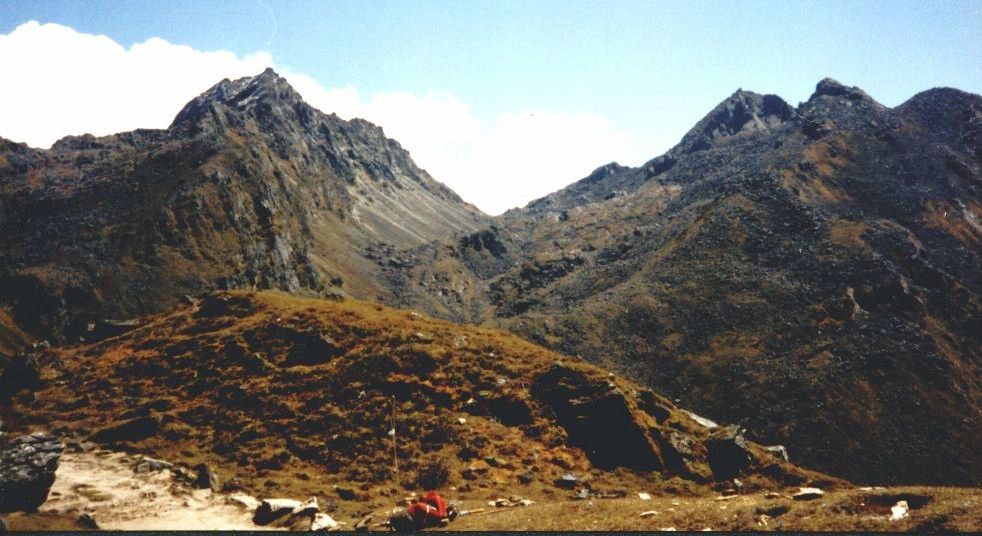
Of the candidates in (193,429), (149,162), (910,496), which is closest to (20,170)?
(149,162)

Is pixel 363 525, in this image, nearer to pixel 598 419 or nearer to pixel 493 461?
pixel 493 461

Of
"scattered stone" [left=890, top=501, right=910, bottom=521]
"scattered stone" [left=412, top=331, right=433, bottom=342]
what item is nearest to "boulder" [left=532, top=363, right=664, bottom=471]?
"scattered stone" [left=412, top=331, right=433, bottom=342]

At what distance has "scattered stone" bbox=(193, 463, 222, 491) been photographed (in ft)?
66.1

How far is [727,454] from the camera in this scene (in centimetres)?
2480

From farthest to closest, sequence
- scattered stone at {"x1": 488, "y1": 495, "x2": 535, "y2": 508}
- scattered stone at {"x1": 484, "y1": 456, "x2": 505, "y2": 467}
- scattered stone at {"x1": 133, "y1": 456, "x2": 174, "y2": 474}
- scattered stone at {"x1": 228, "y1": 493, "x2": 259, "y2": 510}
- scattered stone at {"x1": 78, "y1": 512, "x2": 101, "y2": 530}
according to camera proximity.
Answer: scattered stone at {"x1": 484, "y1": 456, "x2": 505, "y2": 467} < scattered stone at {"x1": 133, "y1": 456, "x2": 174, "y2": 474} < scattered stone at {"x1": 488, "y1": 495, "x2": 535, "y2": 508} < scattered stone at {"x1": 228, "y1": 493, "x2": 259, "y2": 510} < scattered stone at {"x1": 78, "y1": 512, "x2": 101, "y2": 530}

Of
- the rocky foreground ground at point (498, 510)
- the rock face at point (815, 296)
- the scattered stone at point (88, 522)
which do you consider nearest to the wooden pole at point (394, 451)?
the rocky foreground ground at point (498, 510)

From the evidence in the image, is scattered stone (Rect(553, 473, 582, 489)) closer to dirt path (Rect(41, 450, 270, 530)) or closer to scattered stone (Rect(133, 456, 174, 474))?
dirt path (Rect(41, 450, 270, 530))

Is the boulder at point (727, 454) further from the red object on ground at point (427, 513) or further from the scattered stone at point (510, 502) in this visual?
the red object on ground at point (427, 513)

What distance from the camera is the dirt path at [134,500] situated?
17359 millimetres

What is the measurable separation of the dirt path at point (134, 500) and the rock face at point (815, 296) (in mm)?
49943

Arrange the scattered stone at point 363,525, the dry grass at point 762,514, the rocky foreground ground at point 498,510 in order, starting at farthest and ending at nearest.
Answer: the scattered stone at point 363,525
the rocky foreground ground at point 498,510
the dry grass at point 762,514

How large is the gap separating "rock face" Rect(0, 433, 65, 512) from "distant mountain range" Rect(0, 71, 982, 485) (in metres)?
20.2

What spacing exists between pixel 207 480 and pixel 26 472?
213 inches

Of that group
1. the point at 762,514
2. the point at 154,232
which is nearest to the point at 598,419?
the point at 762,514
